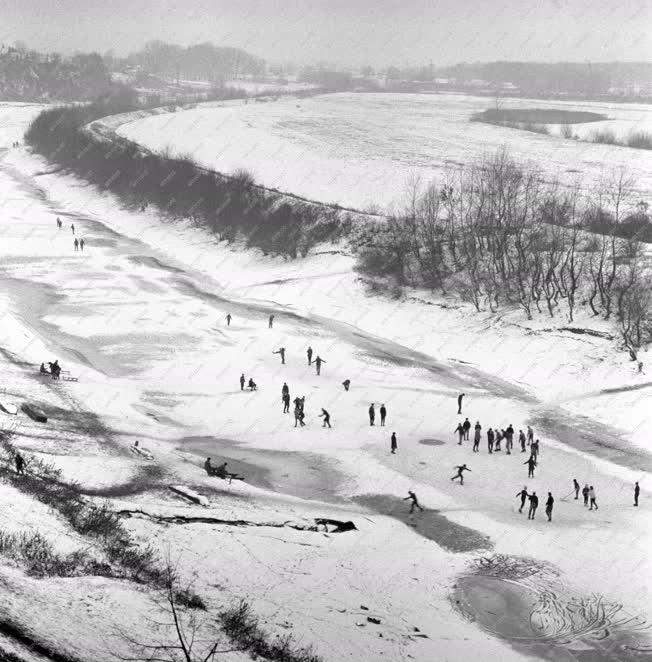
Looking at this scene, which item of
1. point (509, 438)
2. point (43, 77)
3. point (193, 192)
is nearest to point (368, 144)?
point (193, 192)

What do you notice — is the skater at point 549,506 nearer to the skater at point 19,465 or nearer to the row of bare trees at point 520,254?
the skater at point 19,465

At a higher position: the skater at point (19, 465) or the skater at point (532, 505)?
the skater at point (19, 465)

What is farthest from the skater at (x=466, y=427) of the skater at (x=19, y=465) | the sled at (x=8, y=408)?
the sled at (x=8, y=408)

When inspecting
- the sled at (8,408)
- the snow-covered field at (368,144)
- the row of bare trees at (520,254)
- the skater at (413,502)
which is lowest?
the skater at (413,502)

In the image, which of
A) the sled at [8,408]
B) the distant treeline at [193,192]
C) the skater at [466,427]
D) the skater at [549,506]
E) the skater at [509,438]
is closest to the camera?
the skater at [549,506]

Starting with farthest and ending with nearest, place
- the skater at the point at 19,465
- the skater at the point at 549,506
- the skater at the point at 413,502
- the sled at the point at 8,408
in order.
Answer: the sled at the point at 8,408
the skater at the point at 413,502
the skater at the point at 549,506
the skater at the point at 19,465

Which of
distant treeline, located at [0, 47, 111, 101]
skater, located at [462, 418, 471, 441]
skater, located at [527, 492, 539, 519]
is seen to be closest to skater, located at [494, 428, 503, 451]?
skater, located at [462, 418, 471, 441]

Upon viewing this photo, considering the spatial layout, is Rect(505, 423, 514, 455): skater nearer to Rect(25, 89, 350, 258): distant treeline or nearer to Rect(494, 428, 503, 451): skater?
Rect(494, 428, 503, 451): skater
